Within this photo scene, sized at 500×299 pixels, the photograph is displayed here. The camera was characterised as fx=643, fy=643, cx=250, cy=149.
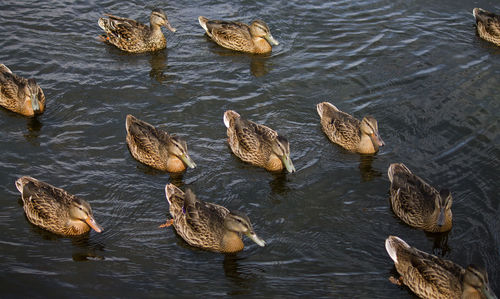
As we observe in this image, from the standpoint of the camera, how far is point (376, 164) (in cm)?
1041

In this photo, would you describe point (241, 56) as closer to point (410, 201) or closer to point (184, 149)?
point (184, 149)

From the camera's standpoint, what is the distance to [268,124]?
441 inches

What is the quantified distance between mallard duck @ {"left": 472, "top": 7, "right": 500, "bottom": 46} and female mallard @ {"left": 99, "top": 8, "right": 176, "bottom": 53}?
6.78 meters

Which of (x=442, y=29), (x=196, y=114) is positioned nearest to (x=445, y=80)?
(x=442, y=29)

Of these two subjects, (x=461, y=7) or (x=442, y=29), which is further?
(x=461, y=7)

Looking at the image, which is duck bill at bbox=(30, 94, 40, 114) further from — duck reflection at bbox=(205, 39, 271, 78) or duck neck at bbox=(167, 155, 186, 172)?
duck reflection at bbox=(205, 39, 271, 78)

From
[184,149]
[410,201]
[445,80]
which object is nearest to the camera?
[410,201]

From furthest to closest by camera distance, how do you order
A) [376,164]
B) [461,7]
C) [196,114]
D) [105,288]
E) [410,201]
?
[461,7]
[196,114]
[376,164]
[410,201]
[105,288]

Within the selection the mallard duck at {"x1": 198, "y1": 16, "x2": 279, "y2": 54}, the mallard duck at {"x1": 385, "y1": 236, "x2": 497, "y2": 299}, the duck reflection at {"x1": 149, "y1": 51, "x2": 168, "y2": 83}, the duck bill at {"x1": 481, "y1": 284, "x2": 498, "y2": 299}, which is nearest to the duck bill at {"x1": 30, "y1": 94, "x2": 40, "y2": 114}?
the duck reflection at {"x1": 149, "y1": 51, "x2": 168, "y2": 83}

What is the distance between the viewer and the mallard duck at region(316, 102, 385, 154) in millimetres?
10461

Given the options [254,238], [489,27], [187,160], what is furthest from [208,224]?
[489,27]

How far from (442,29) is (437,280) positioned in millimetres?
8140

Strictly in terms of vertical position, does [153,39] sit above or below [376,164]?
above

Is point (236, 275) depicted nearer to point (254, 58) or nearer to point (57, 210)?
point (57, 210)
